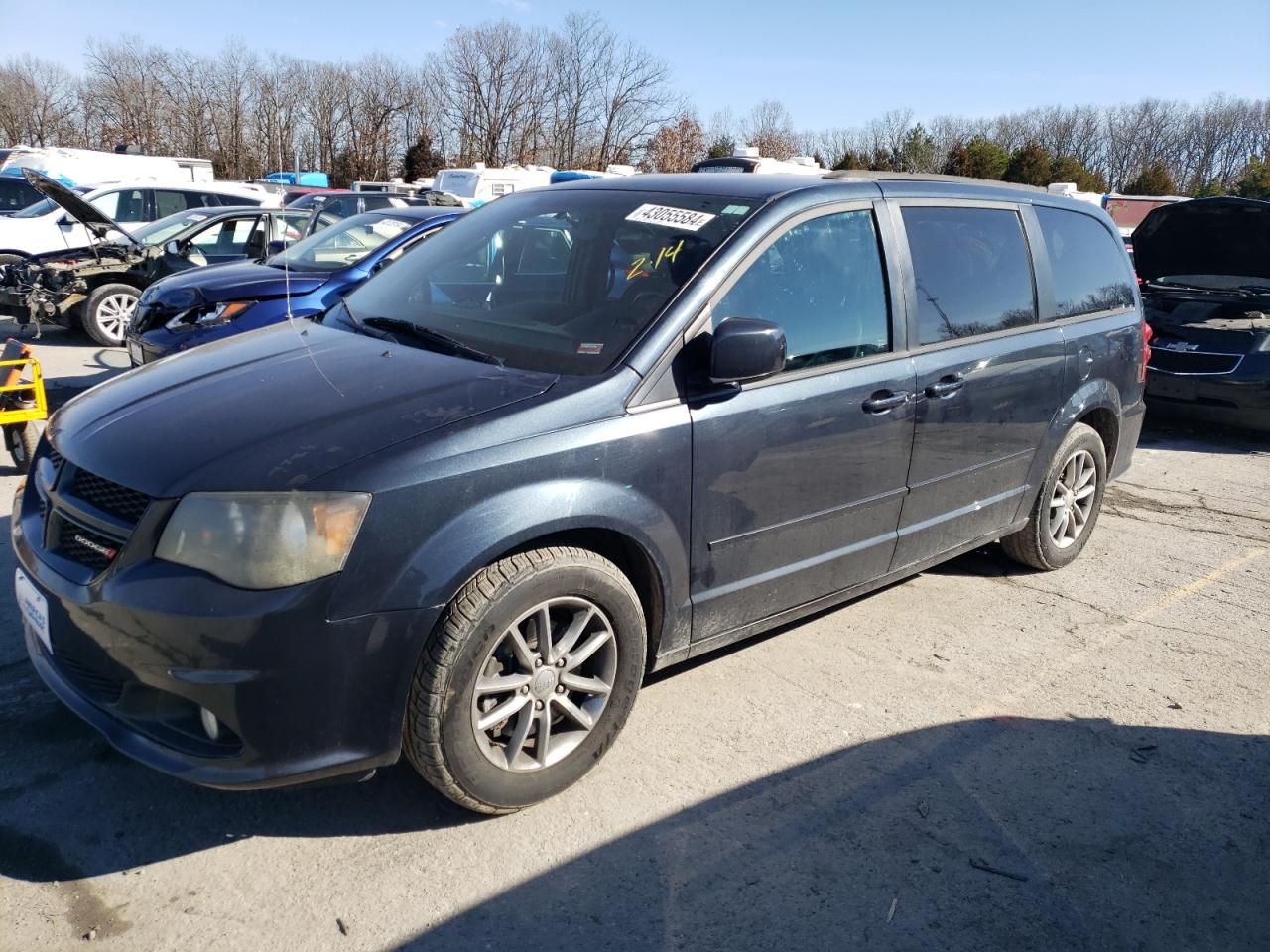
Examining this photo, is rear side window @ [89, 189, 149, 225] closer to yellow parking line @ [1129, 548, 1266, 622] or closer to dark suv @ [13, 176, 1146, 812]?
dark suv @ [13, 176, 1146, 812]

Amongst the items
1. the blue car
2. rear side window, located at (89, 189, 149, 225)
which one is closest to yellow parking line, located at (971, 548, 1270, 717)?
the blue car

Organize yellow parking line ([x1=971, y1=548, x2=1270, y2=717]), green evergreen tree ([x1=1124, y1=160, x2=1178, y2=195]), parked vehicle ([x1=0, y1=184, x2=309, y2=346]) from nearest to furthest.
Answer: yellow parking line ([x1=971, y1=548, x2=1270, y2=717])
parked vehicle ([x1=0, y1=184, x2=309, y2=346])
green evergreen tree ([x1=1124, y1=160, x2=1178, y2=195])

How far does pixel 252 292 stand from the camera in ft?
22.5

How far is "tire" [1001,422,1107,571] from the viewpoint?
15.6 ft

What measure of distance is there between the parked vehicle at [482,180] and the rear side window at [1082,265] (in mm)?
17394

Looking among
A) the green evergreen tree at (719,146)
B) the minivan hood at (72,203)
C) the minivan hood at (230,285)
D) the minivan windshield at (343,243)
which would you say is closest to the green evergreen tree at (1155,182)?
the green evergreen tree at (719,146)

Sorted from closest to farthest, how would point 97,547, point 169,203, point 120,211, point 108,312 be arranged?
point 97,547, point 108,312, point 120,211, point 169,203

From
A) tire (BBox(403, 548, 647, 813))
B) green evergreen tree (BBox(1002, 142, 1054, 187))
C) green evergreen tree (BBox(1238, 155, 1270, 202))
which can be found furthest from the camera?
green evergreen tree (BBox(1002, 142, 1054, 187))

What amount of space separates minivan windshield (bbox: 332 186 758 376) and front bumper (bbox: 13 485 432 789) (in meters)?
1.05

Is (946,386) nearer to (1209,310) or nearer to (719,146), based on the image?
(1209,310)

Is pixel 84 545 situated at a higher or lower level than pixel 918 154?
lower

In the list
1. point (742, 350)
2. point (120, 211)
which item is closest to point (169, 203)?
point (120, 211)

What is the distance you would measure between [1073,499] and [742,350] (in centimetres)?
284

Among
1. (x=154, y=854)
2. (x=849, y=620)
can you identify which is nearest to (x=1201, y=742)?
(x=849, y=620)
